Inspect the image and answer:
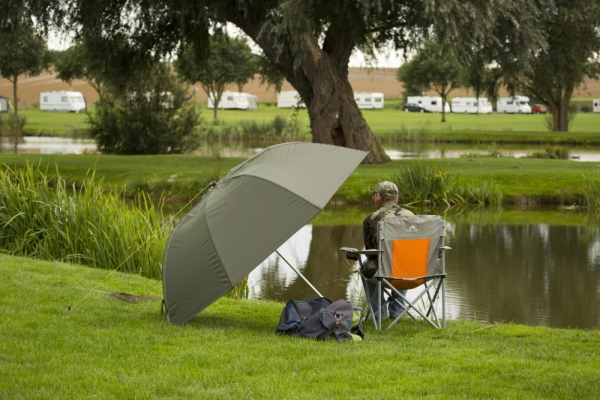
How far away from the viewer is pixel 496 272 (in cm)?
1155

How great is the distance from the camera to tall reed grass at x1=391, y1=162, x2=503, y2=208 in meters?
17.5

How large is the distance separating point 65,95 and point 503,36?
59788 millimetres

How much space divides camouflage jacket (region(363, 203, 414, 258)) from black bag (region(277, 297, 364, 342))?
74 centimetres

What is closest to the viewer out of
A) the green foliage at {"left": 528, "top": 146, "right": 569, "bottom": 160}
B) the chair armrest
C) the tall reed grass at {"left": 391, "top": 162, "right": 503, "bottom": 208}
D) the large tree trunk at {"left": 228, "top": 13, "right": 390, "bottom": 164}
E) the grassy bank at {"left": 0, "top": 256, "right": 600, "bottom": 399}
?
the grassy bank at {"left": 0, "top": 256, "right": 600, "bottom": 399}

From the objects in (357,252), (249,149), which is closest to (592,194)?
(357,252)

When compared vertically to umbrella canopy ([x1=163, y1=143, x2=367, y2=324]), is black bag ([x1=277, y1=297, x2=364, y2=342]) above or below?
below

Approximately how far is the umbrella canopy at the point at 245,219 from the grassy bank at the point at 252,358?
1.22 ft

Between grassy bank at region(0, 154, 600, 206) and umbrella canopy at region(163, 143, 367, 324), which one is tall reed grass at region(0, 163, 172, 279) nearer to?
umbrella canopy at region(163, 143, 367, 324)

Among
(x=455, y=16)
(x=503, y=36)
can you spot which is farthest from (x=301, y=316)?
(x=503, y=36)

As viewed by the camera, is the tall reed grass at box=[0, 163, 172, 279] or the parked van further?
the parked van

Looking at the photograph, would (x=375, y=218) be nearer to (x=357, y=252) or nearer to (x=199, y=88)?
(x=357, y=252)

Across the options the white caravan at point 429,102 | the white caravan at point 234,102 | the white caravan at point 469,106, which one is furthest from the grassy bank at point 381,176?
the white caravan at point 469,106

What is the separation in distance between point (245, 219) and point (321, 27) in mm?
16650

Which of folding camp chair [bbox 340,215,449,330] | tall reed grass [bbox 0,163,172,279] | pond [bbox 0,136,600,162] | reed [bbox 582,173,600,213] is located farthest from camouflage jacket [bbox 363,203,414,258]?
pond [bbox 0,136,600,162]
